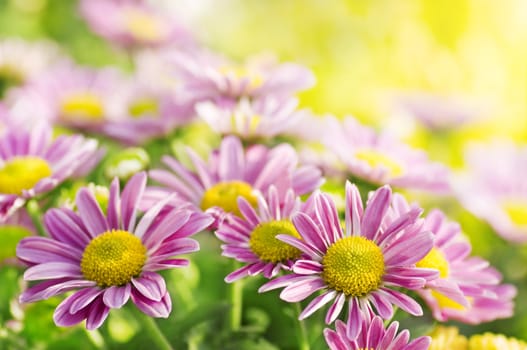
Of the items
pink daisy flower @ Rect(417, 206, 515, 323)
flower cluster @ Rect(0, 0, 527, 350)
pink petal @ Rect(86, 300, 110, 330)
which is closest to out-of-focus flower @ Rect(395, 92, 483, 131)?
flower cluster @ Rect(0, 0, 527, 350)

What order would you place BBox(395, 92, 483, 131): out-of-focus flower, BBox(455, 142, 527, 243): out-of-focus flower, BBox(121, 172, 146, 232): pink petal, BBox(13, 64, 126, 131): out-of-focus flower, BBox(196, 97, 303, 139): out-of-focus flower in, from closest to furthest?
BBox(121, 172, 146, 232): pink petal
BBox(196, 97, 303, 139): out-of-focus flower
BBox(455, 142, 527, 243): out-of-focus flower
BBox(13, 64, 126, 131): out-of-focus flower
BBox(395, 92, 483, 131): out-of-focus flower

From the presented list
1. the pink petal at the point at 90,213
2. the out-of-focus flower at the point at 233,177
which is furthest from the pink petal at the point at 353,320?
the pink petal at the point at 90,213

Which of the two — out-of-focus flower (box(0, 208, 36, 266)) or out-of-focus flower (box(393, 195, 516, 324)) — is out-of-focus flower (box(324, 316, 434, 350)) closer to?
out-of-focus flower (box(393, 195, 516, 324))

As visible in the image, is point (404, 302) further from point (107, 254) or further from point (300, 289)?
point (107, 254)

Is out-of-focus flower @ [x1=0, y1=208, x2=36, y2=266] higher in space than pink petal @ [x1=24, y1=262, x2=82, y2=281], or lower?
lower

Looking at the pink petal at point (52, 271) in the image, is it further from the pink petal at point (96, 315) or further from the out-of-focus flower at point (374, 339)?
the out-of-focus flower at point (374, 339)

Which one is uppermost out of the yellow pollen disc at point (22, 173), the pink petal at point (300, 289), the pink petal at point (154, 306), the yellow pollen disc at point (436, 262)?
the yellow pollen disc at point (436, 262)

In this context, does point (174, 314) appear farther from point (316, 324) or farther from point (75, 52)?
point (75, 52)
